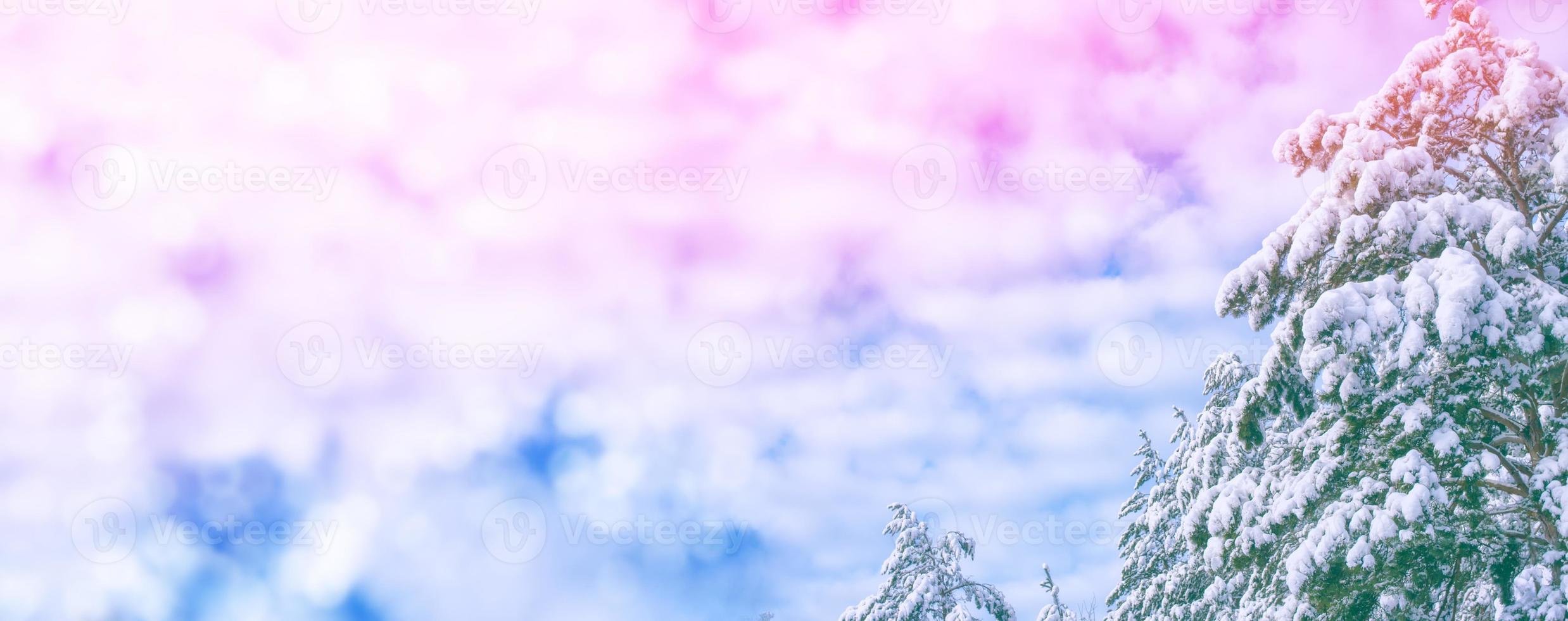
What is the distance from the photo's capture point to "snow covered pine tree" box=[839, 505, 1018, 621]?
22.0 metres

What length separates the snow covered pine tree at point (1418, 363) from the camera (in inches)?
407

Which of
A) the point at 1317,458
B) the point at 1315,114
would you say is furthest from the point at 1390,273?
the point at 1315,114

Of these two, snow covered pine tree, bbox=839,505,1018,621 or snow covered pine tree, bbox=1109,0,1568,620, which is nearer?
snow covered pine tree, bbox=1109,0,1568,620

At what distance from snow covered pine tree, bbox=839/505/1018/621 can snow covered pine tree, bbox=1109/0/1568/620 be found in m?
9.43

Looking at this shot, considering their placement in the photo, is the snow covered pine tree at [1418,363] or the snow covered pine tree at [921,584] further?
the snow covered pine tree at [921,584]

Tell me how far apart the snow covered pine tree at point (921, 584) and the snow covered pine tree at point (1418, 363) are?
943 cm

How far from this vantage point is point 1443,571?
11.2 metres

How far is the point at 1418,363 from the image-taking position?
10852 mm

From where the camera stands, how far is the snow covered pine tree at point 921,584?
72.3ft

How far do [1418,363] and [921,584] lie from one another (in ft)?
43.1

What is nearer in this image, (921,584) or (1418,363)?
(1418,363)

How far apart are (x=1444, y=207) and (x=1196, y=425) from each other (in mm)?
10577

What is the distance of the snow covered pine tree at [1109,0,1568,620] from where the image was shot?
10.3 m

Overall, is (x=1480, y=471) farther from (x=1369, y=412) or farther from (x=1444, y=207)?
(x=1444, y=207)
